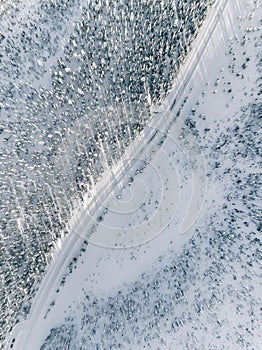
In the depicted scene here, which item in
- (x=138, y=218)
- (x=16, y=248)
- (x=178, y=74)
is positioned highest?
(x=178, y=74)

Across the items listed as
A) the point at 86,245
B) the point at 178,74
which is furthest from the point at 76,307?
the point at 178,74

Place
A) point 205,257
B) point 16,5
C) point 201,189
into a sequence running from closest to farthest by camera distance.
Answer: point 205,257 < point 201,189 < point 16,5

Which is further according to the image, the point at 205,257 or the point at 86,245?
the point at 86,245

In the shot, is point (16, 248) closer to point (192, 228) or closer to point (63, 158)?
point (63, 158)

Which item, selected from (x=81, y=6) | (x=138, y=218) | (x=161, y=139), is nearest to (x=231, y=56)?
(x=161, y=139)

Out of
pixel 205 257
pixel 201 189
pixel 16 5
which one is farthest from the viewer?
pixel 16 5

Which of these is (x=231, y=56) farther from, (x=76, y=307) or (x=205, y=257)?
(x=76, y=307)

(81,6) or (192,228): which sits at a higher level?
(81,6)
